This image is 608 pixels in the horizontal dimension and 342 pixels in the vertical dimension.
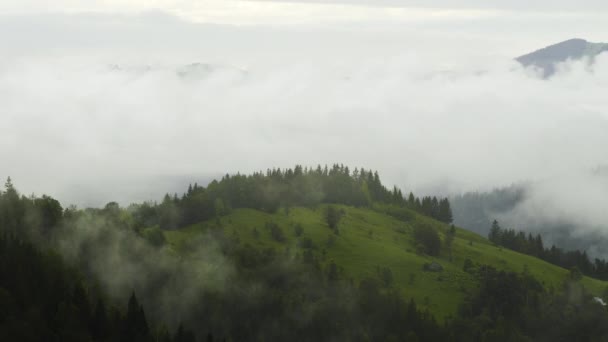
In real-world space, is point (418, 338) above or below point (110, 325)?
below

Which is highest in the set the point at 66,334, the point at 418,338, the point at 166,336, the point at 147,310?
the point at 66,334

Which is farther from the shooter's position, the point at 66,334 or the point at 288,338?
the point at 288,338

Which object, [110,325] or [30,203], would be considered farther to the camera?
[30,203]

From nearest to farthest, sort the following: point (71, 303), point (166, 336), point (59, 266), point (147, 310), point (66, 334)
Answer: point (66, 334), point (71, 303), point (166, 336), point (59, 266), point (147, 310)

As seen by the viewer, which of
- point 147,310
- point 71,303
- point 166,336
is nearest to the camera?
point 71,303

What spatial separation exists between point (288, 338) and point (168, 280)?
3540 cm

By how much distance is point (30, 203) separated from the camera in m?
182

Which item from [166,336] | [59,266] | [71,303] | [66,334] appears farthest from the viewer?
[59,266]

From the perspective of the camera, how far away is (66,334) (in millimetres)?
98000

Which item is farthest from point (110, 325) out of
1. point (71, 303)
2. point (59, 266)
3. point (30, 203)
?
point (30, 203)

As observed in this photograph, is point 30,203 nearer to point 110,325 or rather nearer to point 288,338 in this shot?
point 288,338

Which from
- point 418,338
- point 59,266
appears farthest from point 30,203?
point 418,338

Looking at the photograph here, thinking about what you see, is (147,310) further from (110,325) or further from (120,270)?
(110,325)

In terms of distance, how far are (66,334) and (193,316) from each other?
89592 millimetres
